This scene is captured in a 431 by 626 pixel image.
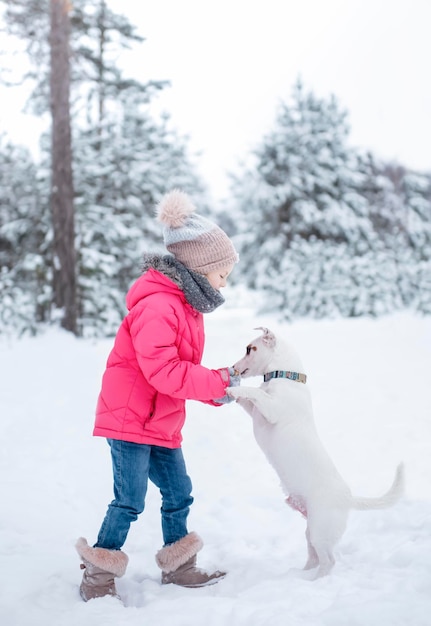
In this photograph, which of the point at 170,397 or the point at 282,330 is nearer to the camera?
the point at 170,397

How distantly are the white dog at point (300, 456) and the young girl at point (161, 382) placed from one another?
0.29 m

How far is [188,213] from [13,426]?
9.72ft

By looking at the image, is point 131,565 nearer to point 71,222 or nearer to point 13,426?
point 13,426

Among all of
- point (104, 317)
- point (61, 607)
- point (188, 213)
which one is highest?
point (188, 213)

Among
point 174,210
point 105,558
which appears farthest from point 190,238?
point 105,558

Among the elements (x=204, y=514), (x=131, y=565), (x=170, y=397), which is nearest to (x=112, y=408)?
(x=170, y=397)

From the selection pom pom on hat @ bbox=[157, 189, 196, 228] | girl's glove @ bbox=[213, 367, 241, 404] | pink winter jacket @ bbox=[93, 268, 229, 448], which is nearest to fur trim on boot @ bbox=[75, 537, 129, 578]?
pink winter jacket @ bbox=[93, 268, 229, 448]

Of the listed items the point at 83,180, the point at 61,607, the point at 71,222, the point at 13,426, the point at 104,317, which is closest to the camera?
the point at 61,607

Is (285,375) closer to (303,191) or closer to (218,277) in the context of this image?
(218,277)

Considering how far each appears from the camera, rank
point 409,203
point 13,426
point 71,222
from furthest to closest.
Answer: point 409,203 → point 71,222 → point 13,426

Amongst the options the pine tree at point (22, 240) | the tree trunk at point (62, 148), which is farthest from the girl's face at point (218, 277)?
the pine tree at point (22, 240)

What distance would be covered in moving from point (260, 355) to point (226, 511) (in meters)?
1.35

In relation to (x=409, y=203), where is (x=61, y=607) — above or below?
below

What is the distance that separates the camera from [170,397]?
2.76m
